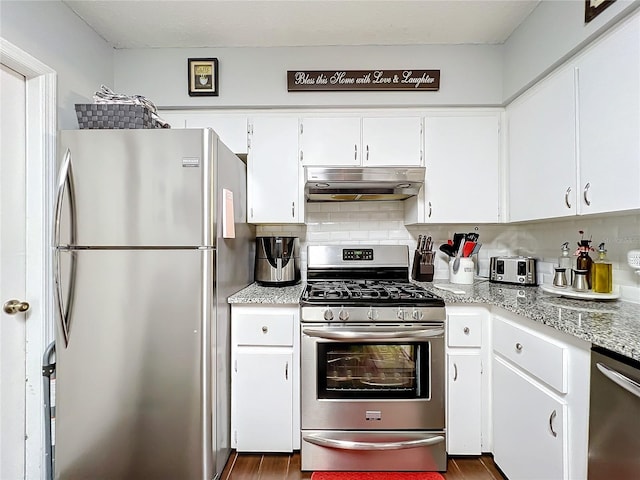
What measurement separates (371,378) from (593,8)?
2039 mm

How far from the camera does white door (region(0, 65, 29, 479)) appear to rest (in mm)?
1503

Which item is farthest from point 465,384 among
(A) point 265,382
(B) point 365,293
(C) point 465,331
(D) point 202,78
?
(D) point 202,78

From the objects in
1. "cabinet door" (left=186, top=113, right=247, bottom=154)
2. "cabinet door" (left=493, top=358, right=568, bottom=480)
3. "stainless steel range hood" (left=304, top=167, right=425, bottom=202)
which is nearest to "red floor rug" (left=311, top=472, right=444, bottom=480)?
"cabinet door" (left=493, top=358, right=568, bottom=480)

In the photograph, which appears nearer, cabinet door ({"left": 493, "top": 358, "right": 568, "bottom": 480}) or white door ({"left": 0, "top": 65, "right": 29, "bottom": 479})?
cabinet door ({"left": 493, "top": 358, "right": 568, "bottom": 480})

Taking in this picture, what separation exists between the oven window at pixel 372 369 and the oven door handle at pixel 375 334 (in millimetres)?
64

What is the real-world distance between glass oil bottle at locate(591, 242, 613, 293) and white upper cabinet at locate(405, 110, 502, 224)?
65cm

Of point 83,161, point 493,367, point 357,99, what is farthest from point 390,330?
point 83,161

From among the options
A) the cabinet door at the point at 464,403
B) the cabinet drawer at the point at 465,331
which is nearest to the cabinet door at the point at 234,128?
the cabinet drawer at the point at 465,331

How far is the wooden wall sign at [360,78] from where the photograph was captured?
2.15m

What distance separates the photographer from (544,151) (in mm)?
1795

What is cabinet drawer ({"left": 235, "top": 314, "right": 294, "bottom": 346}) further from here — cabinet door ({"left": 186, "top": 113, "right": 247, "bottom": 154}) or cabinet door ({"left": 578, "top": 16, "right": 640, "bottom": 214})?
cabinet door ({"left": 578, "top": 16, "right": 640, "bottom": 214})

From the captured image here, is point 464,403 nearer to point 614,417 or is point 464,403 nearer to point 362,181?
point 614,417

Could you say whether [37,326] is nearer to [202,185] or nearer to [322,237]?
[202,185]

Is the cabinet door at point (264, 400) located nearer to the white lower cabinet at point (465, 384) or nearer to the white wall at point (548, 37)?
the white lower cabinet at point (465, 384)
